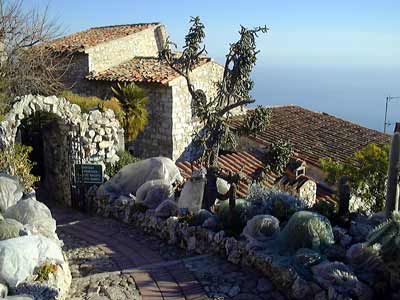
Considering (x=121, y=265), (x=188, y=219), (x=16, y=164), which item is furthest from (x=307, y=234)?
(x=16, y=164)

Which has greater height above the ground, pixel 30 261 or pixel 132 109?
pixel 132 109

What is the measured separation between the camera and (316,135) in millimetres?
17625

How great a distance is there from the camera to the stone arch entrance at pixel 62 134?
978 cm

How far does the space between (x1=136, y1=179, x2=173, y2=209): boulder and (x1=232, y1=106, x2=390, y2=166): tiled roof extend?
21.9 feet

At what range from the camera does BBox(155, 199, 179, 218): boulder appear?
8.07 m

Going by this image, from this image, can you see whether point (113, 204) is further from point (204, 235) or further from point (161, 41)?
point (161, 41)

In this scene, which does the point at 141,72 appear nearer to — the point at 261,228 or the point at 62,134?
the point at 62,134

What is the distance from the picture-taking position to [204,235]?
719 cm

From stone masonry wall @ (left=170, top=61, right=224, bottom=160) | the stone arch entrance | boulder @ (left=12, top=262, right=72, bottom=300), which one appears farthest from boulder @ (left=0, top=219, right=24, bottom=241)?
stone masonry wall @ (left=170, top=61, right=224, bottom=160)

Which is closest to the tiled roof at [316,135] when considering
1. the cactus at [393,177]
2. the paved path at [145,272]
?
the paved path at [145,272]

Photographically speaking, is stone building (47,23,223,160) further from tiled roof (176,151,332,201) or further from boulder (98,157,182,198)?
boulder (98,157,182,198)

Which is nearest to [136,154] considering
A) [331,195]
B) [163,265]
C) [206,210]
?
[331,195]

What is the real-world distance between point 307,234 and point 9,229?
3.95 metres

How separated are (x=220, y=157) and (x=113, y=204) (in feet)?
18.6
